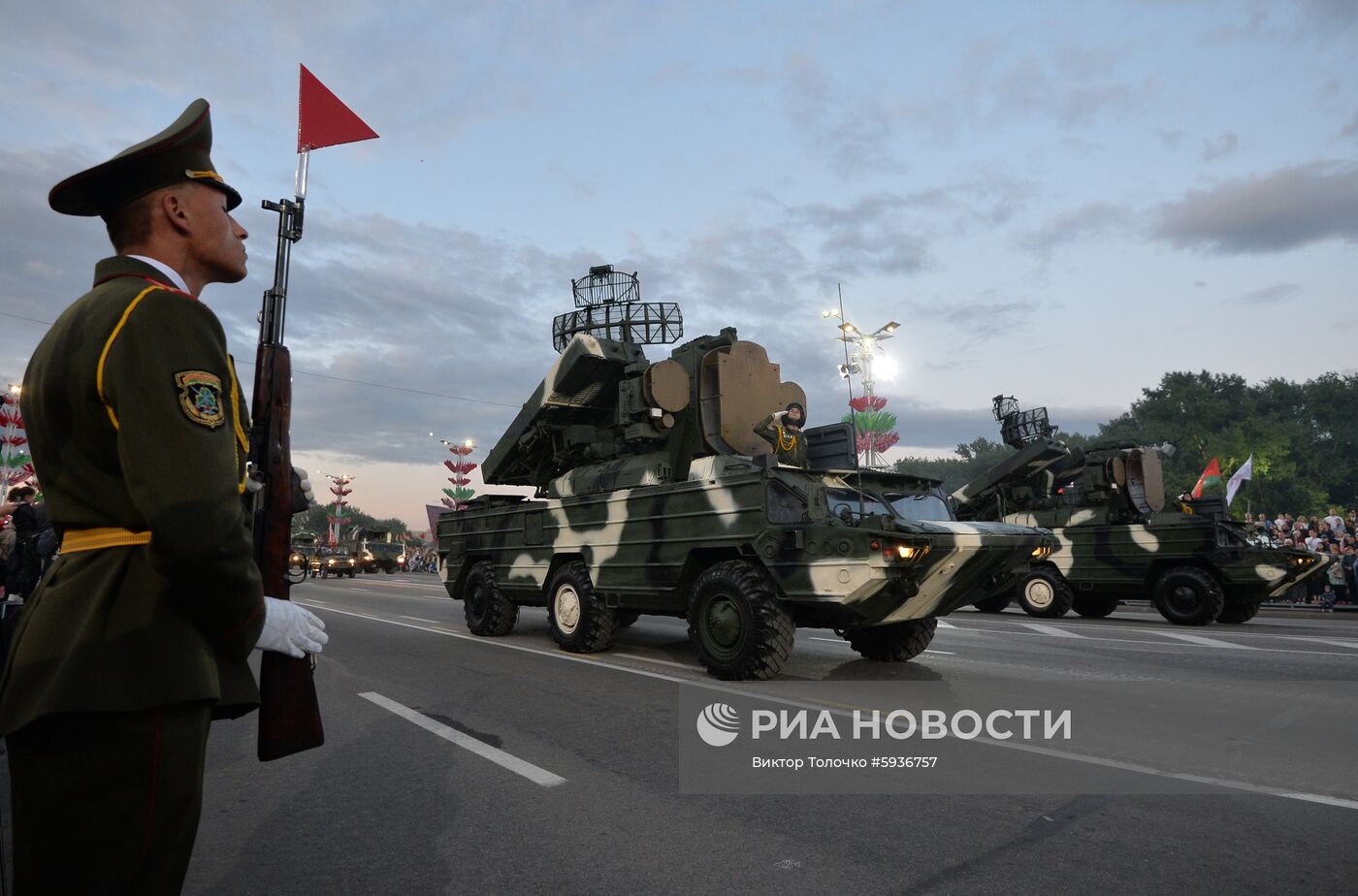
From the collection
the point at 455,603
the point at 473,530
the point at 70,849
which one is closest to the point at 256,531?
the point at 70,849

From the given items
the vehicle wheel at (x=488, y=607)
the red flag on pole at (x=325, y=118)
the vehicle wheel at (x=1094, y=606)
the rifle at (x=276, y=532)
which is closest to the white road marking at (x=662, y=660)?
the vehicle wheel at (x=488, y=607)

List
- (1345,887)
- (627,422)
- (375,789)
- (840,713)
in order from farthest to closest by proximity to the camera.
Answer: (627,422)
(840,713)
(375,789)
(1345,887)

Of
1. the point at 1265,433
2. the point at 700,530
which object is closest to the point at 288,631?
the point at 700,530

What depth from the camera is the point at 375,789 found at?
4.32m

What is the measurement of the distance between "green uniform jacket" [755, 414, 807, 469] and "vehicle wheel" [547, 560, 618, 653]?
101 inches

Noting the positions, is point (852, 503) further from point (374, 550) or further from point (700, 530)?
point (374, 550)

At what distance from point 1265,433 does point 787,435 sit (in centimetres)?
5929

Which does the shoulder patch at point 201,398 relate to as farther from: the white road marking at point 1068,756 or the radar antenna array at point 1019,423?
the radar antenna array at point 1019,423

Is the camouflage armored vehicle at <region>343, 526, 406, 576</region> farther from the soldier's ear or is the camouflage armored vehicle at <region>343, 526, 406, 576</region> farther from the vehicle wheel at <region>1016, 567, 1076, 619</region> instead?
the soldier's ear

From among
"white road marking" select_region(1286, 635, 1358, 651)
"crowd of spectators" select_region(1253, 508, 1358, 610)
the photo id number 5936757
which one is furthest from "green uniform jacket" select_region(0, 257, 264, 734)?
"crowd of spectators" select_region(1253, 508, 1358, 610)

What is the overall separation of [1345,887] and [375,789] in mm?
4136

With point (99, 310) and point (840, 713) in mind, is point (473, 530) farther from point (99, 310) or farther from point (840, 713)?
point (99, 310)

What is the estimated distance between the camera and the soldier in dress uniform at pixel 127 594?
1462 mm

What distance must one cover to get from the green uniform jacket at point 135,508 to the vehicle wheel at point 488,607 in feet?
32.3
